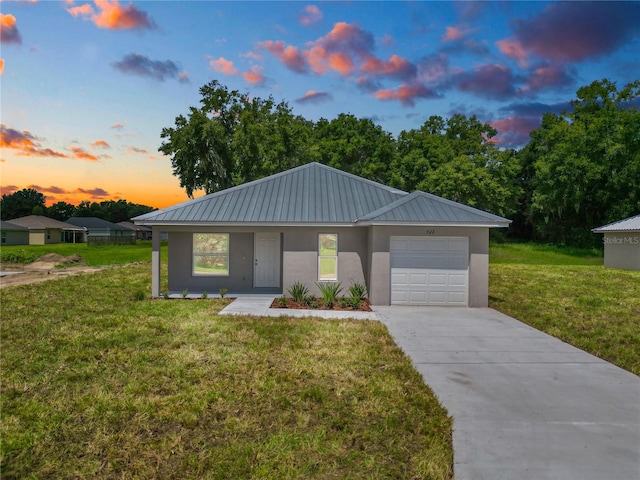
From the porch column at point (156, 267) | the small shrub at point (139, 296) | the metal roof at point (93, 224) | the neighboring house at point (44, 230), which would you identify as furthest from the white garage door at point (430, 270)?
the metal roof at point (93, 224)

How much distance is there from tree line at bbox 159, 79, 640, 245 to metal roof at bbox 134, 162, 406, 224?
16325mm

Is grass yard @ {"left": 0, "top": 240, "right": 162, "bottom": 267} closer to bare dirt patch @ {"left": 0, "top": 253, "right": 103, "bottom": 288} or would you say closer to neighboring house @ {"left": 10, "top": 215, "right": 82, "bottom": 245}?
bare dirt patch @ {"left": 0, "top": 253, "right": 103, "bottom": 288}

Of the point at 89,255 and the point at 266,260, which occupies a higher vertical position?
the point at 266,260

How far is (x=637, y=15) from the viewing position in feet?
50.9

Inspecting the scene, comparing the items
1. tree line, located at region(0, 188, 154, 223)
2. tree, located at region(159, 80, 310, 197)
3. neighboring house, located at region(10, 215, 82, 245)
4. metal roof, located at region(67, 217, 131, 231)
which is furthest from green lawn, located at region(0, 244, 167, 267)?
tree line, located at region(0, 188, 154, 223)

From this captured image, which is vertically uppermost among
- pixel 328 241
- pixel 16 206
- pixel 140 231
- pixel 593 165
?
pixel 593 165

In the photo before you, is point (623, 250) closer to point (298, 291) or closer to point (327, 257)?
point (327, 257)

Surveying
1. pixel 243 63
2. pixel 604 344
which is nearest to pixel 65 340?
pixel 604 344

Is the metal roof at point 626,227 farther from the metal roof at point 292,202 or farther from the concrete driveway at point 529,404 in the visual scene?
the concrete driveway at point 529,404

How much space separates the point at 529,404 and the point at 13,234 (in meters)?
58.6

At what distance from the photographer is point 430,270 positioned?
39.3ft

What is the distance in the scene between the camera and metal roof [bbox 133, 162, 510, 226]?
11.8m

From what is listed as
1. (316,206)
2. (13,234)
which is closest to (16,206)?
(13,234)

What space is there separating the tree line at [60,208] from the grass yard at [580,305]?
273 feet
